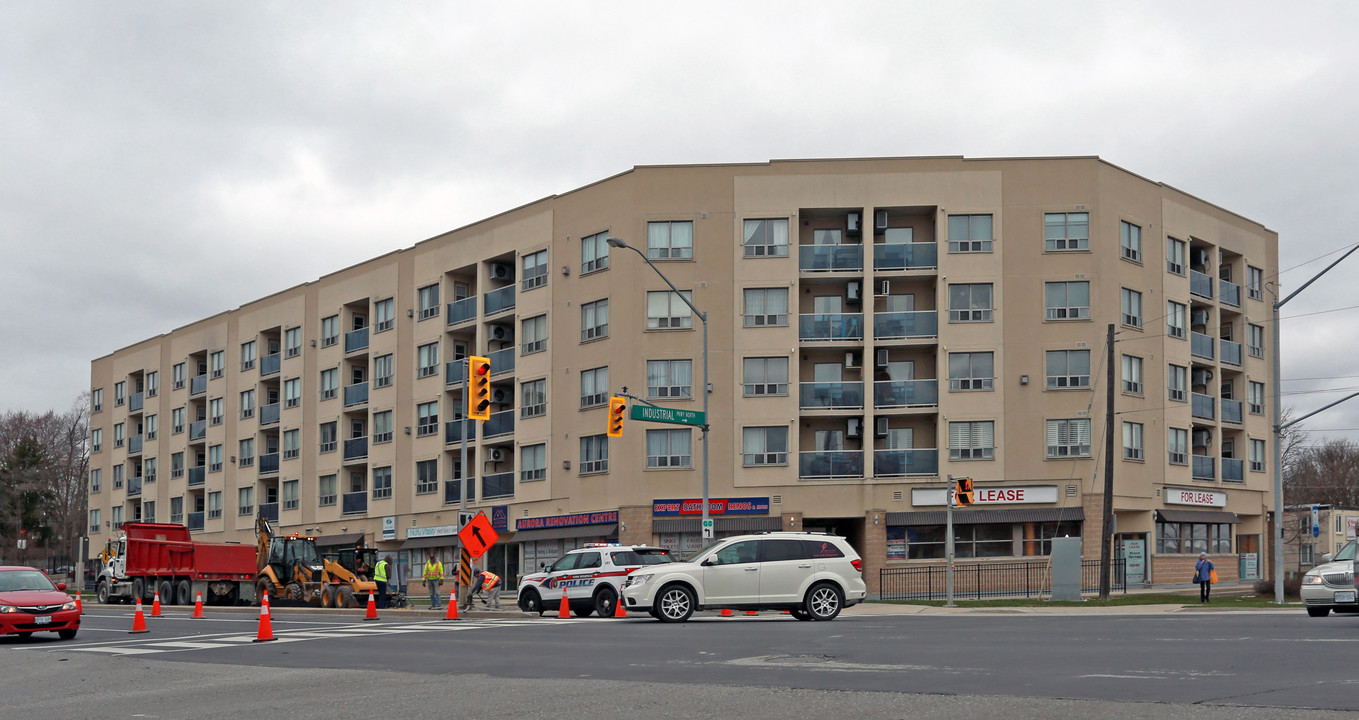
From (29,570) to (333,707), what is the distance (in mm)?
15332

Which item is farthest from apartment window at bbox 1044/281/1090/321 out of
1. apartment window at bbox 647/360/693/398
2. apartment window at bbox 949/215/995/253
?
apartment window at bbox 647/360/693/398

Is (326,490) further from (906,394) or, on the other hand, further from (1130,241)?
(1130,241)

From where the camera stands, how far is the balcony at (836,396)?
5275 centimetres

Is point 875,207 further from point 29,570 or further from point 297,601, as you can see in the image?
point 29,570

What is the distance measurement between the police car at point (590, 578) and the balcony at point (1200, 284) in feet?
108

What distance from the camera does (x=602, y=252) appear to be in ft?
182

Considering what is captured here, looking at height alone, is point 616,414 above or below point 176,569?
above

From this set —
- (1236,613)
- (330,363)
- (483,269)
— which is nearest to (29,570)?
(1236,613)

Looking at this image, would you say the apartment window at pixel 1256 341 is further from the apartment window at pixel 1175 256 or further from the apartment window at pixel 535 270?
the apartment window at pixel 535 270

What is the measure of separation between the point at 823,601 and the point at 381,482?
143 ft

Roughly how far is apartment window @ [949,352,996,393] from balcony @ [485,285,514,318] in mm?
19824

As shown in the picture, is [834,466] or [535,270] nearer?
[834,466]

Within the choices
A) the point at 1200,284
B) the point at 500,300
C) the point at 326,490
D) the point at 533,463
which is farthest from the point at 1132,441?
the point at 326,490

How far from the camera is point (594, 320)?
5553 cm
